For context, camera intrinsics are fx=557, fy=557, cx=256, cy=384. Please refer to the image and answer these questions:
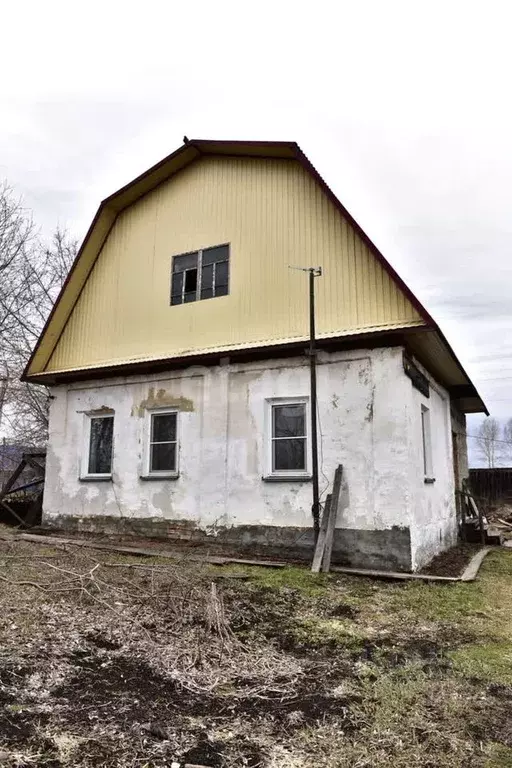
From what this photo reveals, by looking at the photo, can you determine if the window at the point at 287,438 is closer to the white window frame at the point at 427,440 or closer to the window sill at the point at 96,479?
the white window frame at the point at 427,440

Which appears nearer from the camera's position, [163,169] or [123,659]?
[123,659]

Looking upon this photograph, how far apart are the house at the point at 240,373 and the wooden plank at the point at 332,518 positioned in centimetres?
17

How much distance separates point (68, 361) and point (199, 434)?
395 cm

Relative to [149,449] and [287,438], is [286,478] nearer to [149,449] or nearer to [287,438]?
[287,438]

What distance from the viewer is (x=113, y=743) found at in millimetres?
3061

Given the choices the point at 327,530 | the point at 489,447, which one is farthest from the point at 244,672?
the point at 489,447

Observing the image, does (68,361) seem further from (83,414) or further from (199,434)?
(199,434)

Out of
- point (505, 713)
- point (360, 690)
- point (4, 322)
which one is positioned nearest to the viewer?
point (505, 713)

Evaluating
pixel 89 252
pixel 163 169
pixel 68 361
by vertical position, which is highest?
pixel 163 169

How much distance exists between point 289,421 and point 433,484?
3.10m

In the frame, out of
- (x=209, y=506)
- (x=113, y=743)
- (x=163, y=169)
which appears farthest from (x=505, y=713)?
(x=163, y=169)

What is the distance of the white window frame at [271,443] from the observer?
9062mm

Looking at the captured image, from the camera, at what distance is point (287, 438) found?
9.38 m

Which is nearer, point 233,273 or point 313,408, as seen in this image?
point 313,408
